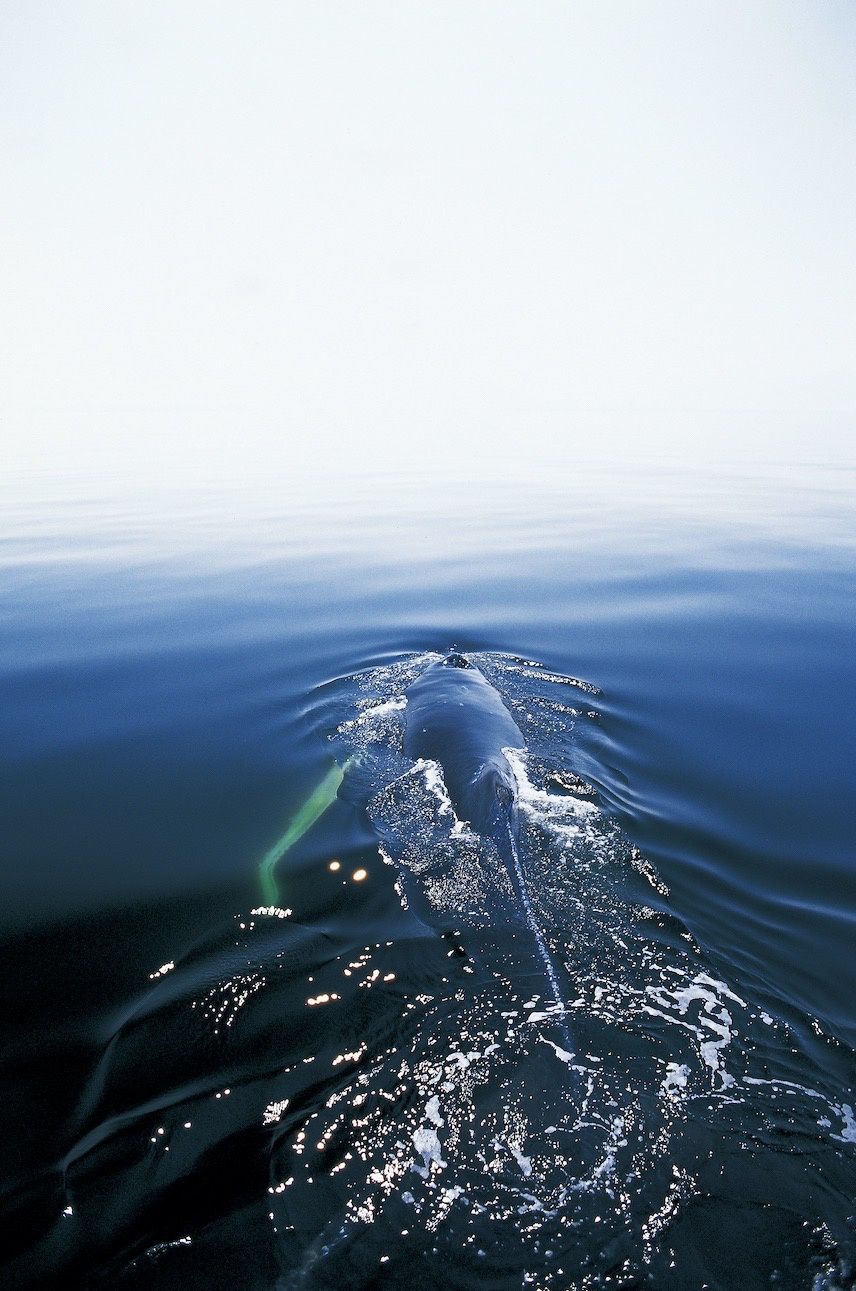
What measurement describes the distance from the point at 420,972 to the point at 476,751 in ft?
12.1

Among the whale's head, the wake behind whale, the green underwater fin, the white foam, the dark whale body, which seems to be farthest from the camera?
the whale's head

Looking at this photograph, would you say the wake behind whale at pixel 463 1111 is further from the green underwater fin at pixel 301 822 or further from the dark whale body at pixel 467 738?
the dark whale body at pixel 467 738

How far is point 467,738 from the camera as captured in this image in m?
9.27

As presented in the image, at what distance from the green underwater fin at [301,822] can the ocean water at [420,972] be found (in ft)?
0.32

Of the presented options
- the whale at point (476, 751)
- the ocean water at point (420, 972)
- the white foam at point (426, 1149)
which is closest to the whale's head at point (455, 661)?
the whale at point (476, 751)

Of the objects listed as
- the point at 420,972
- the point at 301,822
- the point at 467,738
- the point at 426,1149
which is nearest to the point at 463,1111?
the point at 426,1149

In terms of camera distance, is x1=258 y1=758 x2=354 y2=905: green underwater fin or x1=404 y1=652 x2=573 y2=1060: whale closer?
x1=404 y1=652 x2=573 y2=1060: whale

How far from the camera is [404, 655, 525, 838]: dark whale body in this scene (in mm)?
7777

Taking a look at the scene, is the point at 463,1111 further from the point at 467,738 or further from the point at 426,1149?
the point at 467,738

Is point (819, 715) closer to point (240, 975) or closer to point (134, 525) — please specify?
point (240, 975)

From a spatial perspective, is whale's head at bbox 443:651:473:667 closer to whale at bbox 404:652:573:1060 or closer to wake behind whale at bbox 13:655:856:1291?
whale at bbox 404:652:573:1060

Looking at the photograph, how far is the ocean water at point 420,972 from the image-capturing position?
12.4 ft

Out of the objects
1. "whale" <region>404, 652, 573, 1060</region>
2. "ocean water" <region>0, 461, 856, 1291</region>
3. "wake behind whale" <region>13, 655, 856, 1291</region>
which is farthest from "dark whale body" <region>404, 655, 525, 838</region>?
"wake behind whale" <region>13, 655, 856, 1291</region>

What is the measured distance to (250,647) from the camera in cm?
1414
